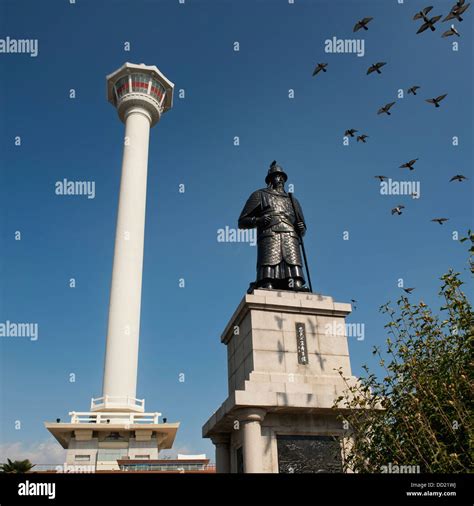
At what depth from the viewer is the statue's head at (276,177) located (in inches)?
553

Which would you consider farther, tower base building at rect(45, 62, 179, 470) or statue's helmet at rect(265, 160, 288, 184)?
tower base building at rect(45, 62, 179, 470)

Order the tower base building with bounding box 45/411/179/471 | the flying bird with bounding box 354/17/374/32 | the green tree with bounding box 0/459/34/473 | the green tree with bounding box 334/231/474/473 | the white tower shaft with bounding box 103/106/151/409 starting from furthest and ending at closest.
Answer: the white tower shaft with bounding box 103/106/151/409 < the tower base building with bounding box 45/411/179/471 < the green tree with bounding box 0/459/34/473 < the flying bird with bounding box 354/17/374/32 < the green tree with bounding box 334/231/474/473

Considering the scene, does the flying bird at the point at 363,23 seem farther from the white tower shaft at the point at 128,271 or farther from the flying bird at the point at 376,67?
the white tower shaft at the point at 128,271

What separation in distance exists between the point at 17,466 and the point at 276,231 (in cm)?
2222

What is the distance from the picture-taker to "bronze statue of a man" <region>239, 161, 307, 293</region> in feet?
41.5

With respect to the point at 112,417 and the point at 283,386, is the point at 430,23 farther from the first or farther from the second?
the point at 112,417

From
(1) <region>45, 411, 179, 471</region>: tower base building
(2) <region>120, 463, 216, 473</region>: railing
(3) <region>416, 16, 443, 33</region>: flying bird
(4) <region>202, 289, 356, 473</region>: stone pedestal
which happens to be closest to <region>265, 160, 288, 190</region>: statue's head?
(4) <region>202, 289, 356, 473</region>: stone pedestal

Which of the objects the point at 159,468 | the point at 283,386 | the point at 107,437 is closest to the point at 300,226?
the point at 283,386

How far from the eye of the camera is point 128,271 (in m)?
40.7

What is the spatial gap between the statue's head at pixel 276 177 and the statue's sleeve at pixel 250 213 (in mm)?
826

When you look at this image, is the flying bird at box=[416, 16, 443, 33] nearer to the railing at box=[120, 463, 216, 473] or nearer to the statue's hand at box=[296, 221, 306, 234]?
the statue's hand at box=[296, 221, 306, 234]

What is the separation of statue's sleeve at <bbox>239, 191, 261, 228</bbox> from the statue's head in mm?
826

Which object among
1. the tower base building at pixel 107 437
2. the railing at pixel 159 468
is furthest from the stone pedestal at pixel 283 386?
the tower base building at pixel 107 437
